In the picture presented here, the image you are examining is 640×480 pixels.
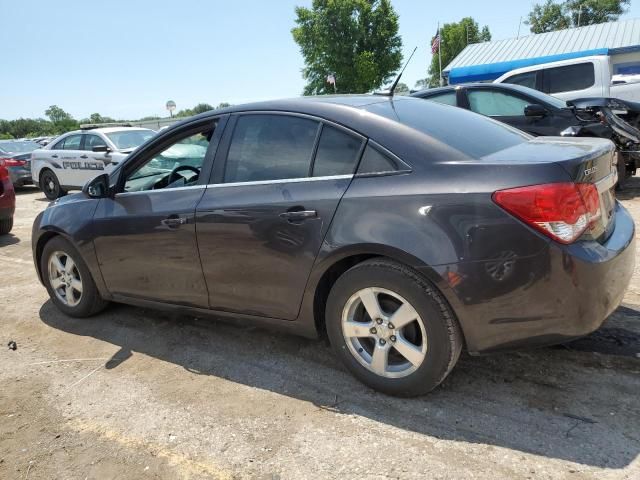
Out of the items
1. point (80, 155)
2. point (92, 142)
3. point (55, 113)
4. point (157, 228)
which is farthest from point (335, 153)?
point (55, 113)

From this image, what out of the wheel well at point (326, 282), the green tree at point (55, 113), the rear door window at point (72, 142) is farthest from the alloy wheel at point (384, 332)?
the green tree at point (55, 113)

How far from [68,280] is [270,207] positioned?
7.35 feet

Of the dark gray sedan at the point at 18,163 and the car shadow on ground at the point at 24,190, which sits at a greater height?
the dark gray sedan at the point at 18,163

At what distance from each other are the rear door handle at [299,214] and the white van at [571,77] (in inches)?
341

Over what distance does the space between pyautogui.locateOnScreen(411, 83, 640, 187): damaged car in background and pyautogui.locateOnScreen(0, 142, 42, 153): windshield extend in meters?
12.5

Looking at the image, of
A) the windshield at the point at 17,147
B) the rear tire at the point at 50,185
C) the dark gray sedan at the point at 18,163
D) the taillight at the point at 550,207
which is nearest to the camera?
the taillight at the point at 550,207

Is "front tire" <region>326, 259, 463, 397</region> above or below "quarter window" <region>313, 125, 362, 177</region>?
below

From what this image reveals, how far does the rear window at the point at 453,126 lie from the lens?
2.76m

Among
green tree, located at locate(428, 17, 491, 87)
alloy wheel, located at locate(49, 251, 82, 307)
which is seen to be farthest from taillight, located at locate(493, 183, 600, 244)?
green tree, located at locate(428, 17, 491, 87)

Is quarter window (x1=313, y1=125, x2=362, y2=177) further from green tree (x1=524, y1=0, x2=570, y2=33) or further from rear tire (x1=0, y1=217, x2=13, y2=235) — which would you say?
green tree (x1=524, y1=0, x2=570, y2=33)

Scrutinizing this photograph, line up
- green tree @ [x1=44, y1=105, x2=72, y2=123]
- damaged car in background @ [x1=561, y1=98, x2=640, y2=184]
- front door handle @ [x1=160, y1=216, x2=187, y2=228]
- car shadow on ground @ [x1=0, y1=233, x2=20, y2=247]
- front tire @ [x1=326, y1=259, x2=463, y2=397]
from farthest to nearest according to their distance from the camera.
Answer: green tree @ [x1=44, y1=105, x2=72, y2=123]
car shadow on ground @ [x1=0, y1=233, x2=20, y2=247]
damaged car in background @ [x1=561, y1=98, x2=640, y2=184]
front door handle @ [x1=160, y1=216, x2=187, y2=228]
front tire @ [x1=326, y1=259, x2=463, y2=397]

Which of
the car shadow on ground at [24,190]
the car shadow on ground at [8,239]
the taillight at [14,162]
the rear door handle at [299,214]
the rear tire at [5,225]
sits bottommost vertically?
the car shadow on ground at [24,190]

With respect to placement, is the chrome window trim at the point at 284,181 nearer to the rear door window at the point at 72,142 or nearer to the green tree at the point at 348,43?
the rear door window at the point at 72,142

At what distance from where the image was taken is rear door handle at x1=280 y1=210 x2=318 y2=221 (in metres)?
2.81
